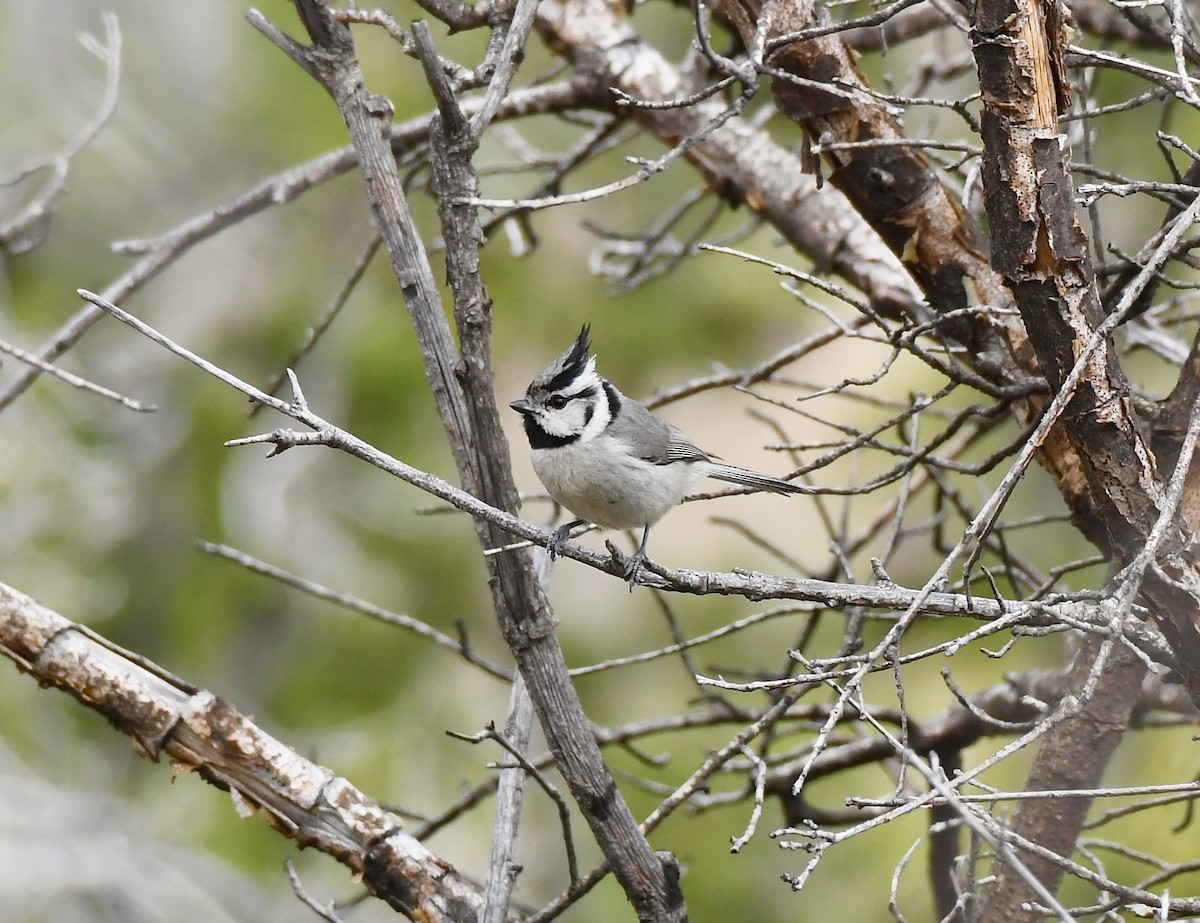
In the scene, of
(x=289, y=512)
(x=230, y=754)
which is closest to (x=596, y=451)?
(x=230, y=754)

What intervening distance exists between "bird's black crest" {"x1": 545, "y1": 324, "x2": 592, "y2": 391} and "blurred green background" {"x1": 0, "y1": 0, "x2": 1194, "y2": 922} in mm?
2171

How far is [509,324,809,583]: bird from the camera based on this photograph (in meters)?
3.35

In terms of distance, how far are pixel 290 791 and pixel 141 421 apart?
4584 millimetres

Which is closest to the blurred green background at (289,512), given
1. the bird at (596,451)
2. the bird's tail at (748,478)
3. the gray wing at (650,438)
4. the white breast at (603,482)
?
the bird's tail at (748,478)

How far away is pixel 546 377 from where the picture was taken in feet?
11.5

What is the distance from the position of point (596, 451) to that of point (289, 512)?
11.6 ft

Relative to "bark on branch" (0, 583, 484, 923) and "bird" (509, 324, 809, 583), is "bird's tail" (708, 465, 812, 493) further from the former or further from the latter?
"bark on branch" (0, 583, 484, 923)

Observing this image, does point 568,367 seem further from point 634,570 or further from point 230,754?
point 230,754

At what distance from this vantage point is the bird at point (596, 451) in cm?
335

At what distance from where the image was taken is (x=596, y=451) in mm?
3400

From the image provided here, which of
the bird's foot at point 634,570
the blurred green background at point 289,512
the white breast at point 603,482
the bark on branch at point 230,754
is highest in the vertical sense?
the blurred green background at point 289,512

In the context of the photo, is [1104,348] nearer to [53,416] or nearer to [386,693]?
[386,693]

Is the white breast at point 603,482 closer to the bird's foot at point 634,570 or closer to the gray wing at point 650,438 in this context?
the gray wing at point 650,438

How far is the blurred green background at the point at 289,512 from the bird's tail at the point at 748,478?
1569mm
